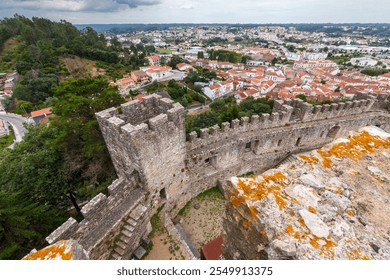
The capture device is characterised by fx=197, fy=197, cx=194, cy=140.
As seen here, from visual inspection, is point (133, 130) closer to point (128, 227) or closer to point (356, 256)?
point (128, 227)

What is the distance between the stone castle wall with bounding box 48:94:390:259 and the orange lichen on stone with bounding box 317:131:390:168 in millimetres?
6015

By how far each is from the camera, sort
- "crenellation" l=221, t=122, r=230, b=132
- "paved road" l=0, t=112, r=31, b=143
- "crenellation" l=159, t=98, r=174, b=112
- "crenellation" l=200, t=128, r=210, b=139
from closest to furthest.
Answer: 1. "crenellation" l=159, t=98, r=174, b=112
2. "crenellation" l=200, t=128, r=210, b=139
3. "crenellation" l=221, t=122, r=230, b=132
4. "paved road" l=0, t=112, r=31, b=143

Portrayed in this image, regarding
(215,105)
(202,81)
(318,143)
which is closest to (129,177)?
(318,143)

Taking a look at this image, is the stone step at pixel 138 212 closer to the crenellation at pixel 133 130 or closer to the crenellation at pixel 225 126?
the crenellation at pixel 133 130

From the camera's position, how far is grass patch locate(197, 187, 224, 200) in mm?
13170

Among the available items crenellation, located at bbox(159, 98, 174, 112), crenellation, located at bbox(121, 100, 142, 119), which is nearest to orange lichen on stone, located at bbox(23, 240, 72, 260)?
crenellation, located at bbox(121, 100, 142, 119)

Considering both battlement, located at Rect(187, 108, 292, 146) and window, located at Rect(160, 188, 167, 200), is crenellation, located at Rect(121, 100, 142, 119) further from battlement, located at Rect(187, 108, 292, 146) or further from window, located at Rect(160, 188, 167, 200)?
window, located at Rect(160, 188, 167, 200)

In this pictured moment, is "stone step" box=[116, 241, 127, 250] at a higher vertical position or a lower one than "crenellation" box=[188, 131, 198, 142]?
lower

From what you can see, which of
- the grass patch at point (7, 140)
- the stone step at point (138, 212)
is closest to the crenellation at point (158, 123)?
the stone step at point (138, 212)

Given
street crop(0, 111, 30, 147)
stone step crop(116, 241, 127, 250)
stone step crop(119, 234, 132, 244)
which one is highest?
stone step crop(119, 234, 132, 244)

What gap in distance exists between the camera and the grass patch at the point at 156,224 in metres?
9.82

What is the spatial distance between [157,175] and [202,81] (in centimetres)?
7898

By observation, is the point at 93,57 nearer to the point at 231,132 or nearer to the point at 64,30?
the point at 64,30

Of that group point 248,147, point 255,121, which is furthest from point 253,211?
point 248,147
